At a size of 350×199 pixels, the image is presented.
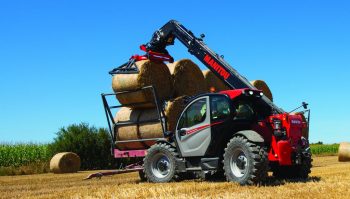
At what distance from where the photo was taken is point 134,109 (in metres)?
13.9

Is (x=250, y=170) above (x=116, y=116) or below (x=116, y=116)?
below

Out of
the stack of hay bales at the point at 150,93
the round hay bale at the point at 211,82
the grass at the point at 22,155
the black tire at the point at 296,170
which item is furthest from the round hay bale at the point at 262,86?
the grass at the point at 22,155

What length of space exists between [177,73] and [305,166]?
15.0 ft

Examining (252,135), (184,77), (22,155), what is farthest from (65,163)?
(252,135)

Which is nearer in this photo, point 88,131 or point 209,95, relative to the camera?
point 209,95

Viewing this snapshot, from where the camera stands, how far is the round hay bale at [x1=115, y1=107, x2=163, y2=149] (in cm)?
1312

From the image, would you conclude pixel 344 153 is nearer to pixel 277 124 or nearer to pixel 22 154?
pixel 277 124

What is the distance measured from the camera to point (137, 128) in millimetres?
13508

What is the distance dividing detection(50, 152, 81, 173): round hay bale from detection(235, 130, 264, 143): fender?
1265cm

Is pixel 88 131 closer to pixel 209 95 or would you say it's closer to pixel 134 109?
pixel 134 109

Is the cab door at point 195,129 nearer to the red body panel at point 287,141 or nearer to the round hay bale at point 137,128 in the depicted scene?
the red body panel at point 287,141

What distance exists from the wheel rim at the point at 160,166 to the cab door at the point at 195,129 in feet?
2.15

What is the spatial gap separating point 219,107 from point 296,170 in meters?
2.29

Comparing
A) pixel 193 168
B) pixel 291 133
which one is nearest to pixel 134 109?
pixel 193 168
